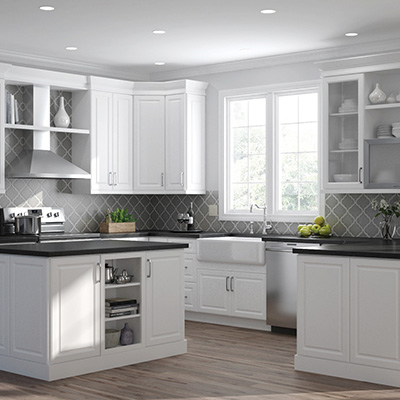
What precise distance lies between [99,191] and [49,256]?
299cm

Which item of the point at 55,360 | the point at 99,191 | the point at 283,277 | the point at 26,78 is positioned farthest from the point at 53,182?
the point at 55,360

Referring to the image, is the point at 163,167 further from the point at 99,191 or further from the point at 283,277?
the point at 283,277

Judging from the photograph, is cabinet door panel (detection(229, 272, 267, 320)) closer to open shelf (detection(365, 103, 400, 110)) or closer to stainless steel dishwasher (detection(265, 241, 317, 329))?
stainless steel dishwasher (detection(265, 241, 317, 329))

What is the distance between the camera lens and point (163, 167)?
319 inches

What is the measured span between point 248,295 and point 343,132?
5.74ft

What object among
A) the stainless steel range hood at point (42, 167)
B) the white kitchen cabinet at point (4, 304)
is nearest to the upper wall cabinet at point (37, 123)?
the stainless steel range hood at point (42, 167)

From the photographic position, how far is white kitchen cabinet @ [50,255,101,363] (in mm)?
4926

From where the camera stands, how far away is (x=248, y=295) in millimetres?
7062

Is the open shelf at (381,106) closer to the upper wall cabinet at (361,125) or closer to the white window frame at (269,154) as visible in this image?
the upper wall cabinet at (361,125)

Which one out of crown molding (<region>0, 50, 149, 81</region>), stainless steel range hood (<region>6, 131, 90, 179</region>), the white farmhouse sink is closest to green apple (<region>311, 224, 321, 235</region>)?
the white farmhouse sink

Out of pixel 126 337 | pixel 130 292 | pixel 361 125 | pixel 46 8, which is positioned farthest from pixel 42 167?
pixel 361 125

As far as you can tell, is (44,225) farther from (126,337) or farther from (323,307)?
(323,307)

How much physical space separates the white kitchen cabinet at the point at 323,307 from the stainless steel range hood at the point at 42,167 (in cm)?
306

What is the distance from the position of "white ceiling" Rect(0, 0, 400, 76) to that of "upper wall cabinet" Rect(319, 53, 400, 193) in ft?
1.08
